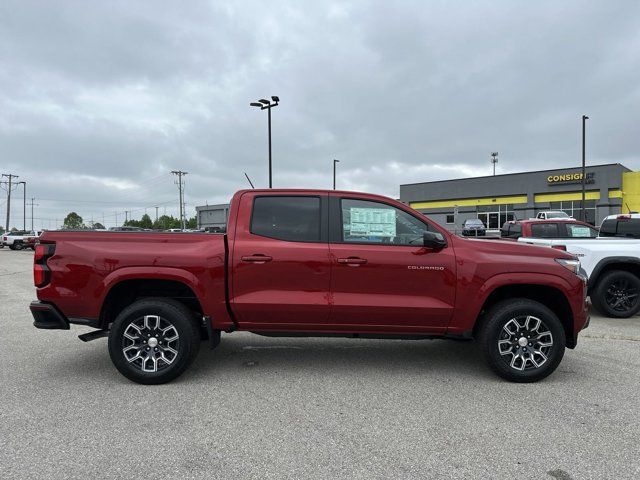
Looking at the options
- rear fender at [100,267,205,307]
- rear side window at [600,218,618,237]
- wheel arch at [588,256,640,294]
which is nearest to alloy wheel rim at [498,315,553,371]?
rear fender at [100,267,205,307]

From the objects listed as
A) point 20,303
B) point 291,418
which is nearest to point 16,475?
point 291,418

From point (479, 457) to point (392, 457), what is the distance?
22.9 inches

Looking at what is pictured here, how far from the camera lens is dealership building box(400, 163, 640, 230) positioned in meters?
38.3

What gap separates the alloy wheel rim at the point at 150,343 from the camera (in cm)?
438

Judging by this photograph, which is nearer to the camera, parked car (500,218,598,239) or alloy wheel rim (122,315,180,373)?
alloy wheel rim (122,315,180,373)

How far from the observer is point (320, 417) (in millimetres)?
3656

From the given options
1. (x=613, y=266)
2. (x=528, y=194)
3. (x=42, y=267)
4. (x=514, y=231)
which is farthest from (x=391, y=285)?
(x=528, y=194)

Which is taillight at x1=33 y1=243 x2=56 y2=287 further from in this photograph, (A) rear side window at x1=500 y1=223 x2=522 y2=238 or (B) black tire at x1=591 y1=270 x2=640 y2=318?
(A) rear side window at x1=500 y1=223 x2=522 y2=238

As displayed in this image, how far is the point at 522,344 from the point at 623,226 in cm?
633

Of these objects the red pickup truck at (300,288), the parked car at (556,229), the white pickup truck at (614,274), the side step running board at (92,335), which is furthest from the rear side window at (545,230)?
the side step running board at (92,335)

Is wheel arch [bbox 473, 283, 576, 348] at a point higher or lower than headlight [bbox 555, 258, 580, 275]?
lower

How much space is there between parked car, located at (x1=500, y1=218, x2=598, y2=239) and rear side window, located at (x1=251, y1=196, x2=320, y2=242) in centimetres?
649

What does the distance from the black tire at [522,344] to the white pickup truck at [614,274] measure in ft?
13.1

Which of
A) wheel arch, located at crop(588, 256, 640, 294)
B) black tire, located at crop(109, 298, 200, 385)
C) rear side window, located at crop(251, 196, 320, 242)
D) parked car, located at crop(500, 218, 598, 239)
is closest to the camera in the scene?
black tire, located at crop(109, 298, 200, 385)
